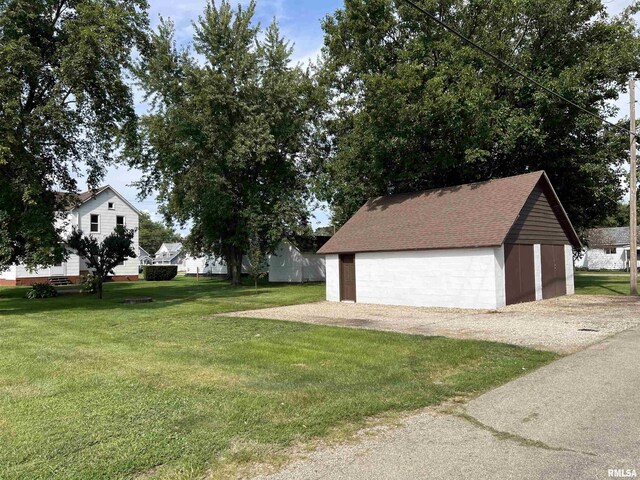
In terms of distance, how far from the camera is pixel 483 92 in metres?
19.6

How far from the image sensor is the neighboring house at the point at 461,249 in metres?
16.7

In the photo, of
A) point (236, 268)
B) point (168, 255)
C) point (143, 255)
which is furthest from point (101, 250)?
point (168, 255)

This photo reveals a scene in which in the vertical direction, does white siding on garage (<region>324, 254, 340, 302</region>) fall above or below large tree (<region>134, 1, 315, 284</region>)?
below

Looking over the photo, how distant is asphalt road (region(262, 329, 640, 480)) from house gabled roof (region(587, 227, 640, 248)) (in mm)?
55647

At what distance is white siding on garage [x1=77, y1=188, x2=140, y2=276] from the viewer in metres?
39.2

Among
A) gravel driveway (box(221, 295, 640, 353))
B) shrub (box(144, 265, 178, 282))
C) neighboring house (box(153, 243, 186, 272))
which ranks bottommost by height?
gravel driveway (box(221, 295, 640, 353))

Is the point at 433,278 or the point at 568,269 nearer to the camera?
the point at 433,278

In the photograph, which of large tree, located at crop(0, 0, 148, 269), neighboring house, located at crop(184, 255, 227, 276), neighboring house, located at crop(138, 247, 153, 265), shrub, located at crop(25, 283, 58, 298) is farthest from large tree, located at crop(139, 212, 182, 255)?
large tree, located at crop(0, 0, 148, 269)

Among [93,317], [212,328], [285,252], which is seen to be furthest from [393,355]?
[285,252]

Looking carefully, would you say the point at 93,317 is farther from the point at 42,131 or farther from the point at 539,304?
the point at 539,304

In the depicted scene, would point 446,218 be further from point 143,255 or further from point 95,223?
point 143,255

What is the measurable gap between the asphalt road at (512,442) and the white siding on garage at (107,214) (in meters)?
39.1

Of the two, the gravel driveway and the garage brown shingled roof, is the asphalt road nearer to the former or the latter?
the gravel driveway

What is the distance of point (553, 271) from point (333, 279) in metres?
9.71
